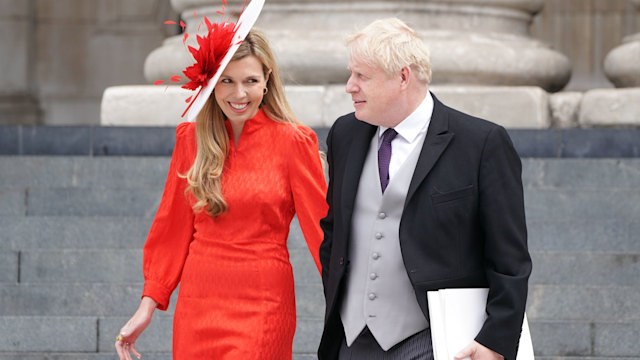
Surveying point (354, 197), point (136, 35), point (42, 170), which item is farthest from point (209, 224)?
point (136, 35)

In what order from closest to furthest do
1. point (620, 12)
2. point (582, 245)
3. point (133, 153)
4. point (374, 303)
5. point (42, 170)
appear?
point (374, 303)
point (582, 245)
point (42, 170)
point (133, 153)
point (620, 12)

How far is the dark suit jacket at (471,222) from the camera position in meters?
2.96

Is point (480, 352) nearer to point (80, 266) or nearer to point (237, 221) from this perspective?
point (237, 221)

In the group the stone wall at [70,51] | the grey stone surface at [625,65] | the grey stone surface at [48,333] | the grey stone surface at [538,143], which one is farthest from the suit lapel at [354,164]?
the stone wall at [70,51]

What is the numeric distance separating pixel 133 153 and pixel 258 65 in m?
4.66

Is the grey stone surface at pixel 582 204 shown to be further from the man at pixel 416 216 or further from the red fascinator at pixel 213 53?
the man at pixel 416 216

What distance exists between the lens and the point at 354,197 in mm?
3170

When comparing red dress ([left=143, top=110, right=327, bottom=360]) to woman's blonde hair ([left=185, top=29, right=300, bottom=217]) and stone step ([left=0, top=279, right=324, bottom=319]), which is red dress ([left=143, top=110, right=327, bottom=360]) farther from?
stone step ([left=0, top=279, right=324, bottom=319])

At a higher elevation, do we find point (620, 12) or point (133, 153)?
point (620, 12)

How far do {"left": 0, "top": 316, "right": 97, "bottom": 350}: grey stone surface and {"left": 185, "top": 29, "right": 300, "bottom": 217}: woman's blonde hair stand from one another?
2.04 m

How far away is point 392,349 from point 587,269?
325 centimetres

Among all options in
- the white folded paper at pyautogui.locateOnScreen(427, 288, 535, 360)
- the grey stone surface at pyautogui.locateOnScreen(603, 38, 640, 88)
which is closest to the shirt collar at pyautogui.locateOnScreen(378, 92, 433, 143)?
the white folded paper at pyautogui.locateOnScreen(427, 288, 535, 360)

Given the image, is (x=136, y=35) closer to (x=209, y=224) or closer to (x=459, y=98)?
(x=459, y=98)

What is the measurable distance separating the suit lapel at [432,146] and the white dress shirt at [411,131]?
0.03 metres
